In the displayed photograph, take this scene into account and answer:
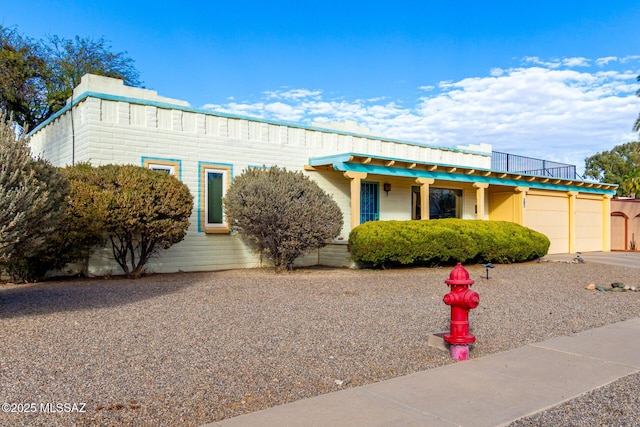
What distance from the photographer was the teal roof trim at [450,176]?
15.4 metres

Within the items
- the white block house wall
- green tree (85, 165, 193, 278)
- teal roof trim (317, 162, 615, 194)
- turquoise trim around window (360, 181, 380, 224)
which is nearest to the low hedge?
the white block house wall

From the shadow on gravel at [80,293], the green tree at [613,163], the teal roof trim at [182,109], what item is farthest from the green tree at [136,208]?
the green tree at [613,163]

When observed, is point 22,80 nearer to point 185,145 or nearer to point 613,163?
point 185,145

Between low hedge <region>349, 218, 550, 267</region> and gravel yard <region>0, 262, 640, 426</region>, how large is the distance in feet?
5.70

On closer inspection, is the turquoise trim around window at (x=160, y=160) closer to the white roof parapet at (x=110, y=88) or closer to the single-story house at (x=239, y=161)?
the single-story house at (x=239, y=161)

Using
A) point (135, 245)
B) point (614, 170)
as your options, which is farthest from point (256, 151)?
point (614, 170)

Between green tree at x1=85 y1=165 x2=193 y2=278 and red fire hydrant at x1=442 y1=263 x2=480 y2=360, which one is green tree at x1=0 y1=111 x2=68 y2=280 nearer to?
green tree at x1=85 y1=165 x2=193 y2=278

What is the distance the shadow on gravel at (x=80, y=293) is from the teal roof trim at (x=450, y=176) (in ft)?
18.4

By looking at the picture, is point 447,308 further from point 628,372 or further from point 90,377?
point 90,377

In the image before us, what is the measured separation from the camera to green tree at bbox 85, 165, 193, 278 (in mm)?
10867

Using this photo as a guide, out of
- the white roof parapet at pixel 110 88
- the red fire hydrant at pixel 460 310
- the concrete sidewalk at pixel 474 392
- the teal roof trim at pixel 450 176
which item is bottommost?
the concrete sidewalk at pixel 474 392

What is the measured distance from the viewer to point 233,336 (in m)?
6.60

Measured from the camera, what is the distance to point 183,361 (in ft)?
18.0

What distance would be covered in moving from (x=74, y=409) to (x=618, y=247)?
1134 inches
